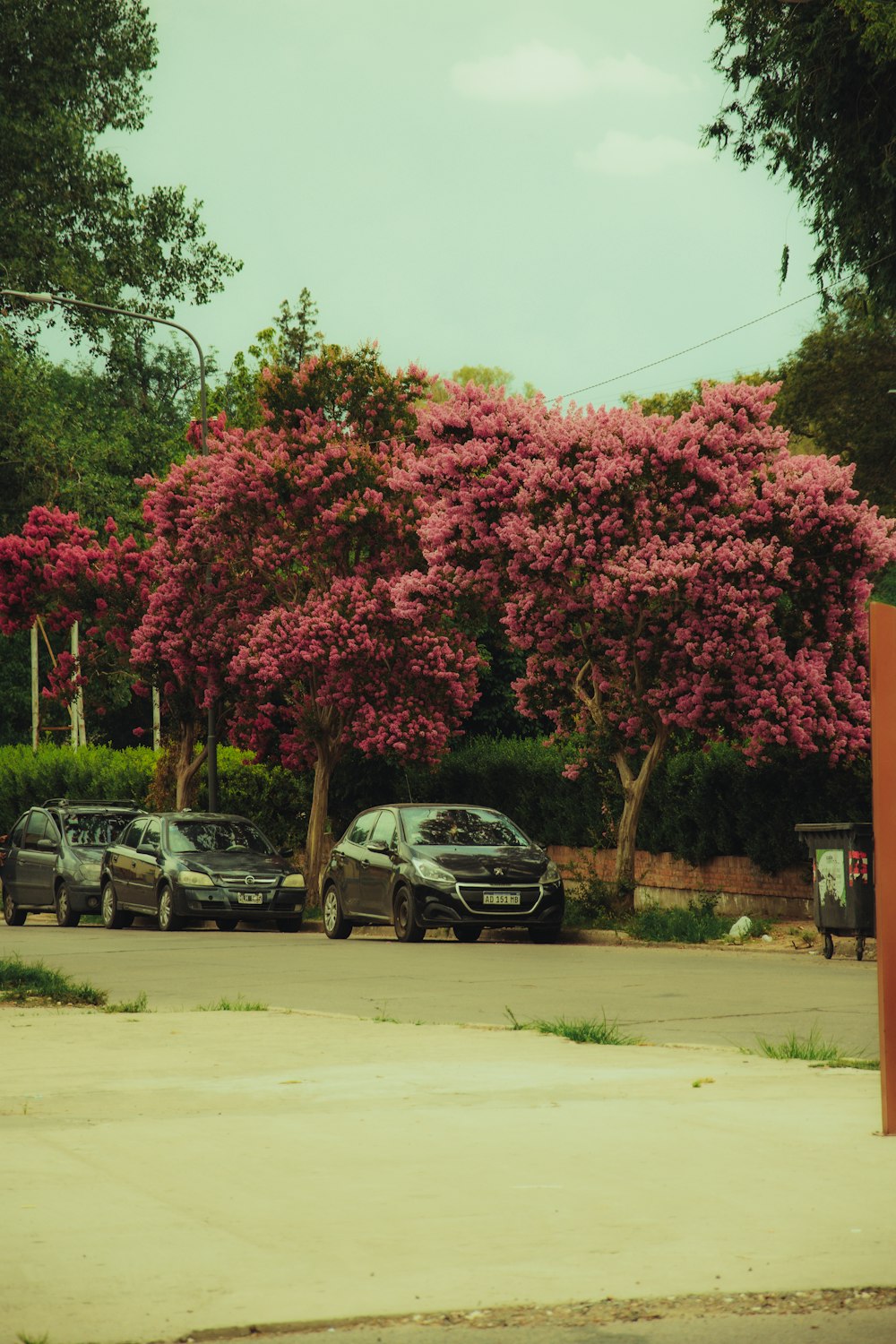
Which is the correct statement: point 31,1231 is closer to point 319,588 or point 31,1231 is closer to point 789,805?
point 789,805

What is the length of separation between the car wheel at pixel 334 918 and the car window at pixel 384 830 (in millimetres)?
1044

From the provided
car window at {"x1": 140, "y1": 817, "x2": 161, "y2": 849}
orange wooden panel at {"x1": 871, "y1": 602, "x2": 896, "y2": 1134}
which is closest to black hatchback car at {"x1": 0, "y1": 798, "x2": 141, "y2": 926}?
car window at {"x1": 140, "y1": 817, "x2": 161, "y2": 849}

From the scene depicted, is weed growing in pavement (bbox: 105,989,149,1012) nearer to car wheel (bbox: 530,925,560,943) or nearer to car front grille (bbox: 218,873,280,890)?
car wheel (bbox: 530,925,560,943)

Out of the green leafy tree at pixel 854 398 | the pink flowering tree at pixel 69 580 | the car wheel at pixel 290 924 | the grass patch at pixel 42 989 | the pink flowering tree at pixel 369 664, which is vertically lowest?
the grass patch at pixel 42 989

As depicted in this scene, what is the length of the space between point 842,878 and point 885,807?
36.8 feet

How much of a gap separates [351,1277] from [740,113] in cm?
1656

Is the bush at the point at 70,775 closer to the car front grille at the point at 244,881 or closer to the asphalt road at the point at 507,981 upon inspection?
the car front grille at the point at 244,881

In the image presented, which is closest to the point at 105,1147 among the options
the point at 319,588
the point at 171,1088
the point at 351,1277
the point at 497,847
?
the point at 171,1088

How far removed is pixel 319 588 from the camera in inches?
1110

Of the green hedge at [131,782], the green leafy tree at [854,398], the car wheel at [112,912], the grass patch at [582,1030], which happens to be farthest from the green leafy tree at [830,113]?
the green leafy tree at [854,398]

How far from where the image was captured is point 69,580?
31.2 meters

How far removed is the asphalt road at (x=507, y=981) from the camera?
492 inches

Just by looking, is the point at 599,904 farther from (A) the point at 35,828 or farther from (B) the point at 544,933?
(A) the point at 35,828

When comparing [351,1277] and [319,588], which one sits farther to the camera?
[319,588]
